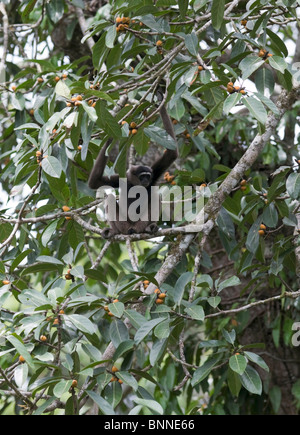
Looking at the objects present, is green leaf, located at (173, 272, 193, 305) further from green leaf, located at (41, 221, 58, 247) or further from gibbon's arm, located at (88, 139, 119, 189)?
gibbon's arm, located at (88, 139, 119, 189)

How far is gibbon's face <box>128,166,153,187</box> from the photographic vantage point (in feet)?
18.1

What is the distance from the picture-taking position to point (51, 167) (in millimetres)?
3568

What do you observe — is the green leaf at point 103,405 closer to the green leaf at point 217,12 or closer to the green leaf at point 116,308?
the green leaf at point 116,308

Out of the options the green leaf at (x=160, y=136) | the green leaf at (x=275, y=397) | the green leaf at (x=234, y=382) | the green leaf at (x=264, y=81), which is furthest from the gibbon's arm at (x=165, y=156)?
the green leaf at (x=275, y=397)

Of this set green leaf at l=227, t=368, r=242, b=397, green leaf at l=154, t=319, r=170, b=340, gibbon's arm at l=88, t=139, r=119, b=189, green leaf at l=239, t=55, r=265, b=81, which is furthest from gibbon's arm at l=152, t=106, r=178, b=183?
green leaf at l=227, t=368, r=242, b=397

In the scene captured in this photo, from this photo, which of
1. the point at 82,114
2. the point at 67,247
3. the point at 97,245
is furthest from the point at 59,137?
the point at 97,245

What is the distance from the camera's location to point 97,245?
23.1 ft

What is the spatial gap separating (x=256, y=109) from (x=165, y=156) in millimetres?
2055

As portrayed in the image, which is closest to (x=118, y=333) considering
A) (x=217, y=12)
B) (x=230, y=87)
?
(x=230, y=87)

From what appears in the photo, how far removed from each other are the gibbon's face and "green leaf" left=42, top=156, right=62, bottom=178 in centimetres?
197

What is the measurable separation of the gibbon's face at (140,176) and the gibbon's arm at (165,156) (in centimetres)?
7

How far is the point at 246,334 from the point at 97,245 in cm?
209

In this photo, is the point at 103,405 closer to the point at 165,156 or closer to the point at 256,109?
the point at 256,109
